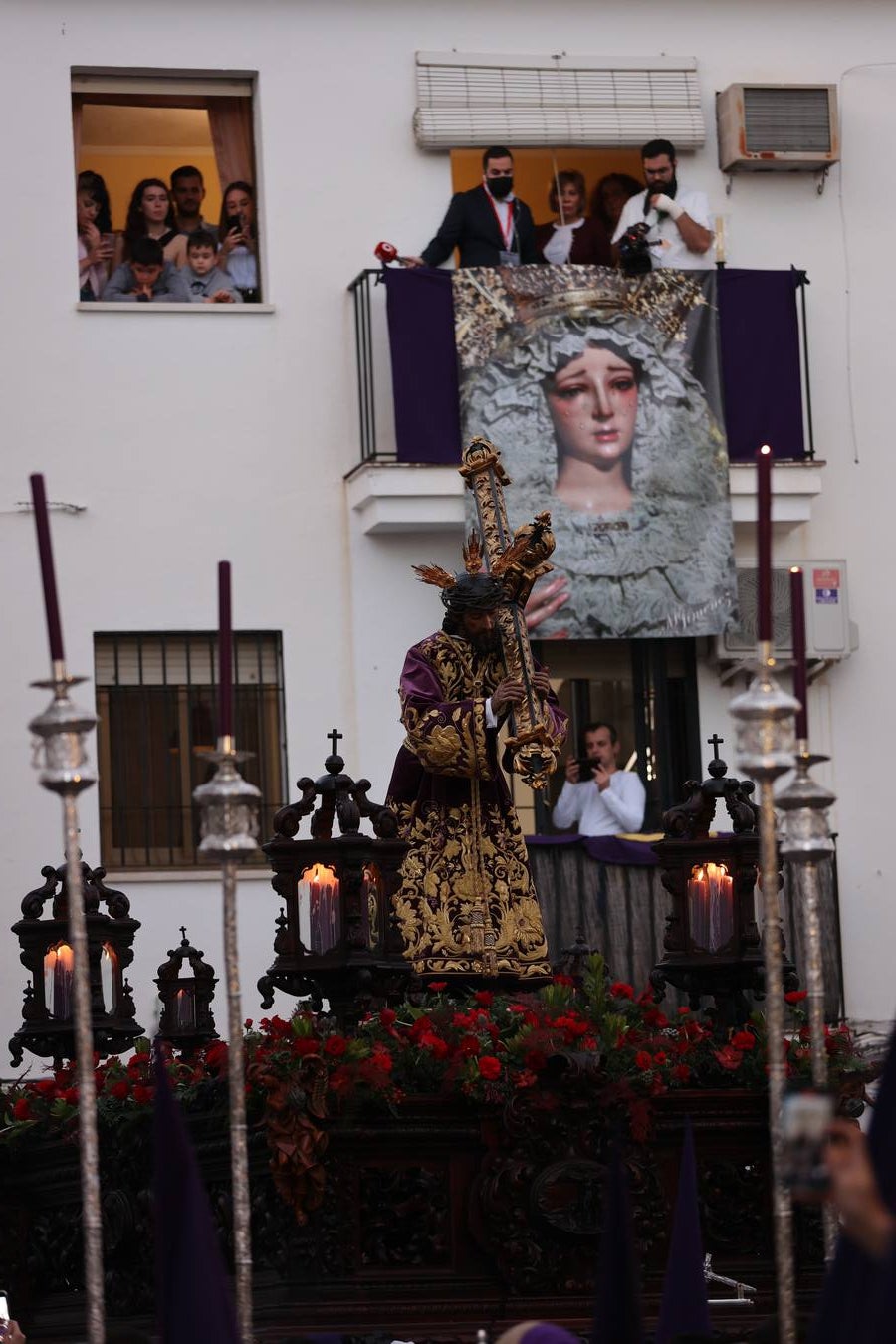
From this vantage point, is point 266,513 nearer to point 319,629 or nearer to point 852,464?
point 319,629

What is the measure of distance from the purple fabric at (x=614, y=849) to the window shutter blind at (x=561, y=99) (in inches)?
175

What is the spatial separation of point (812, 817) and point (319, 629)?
11.5 m

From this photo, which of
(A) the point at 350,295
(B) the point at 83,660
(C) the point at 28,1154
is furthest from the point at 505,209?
(C) the point at 28,1154

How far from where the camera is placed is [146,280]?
17188 millimetres

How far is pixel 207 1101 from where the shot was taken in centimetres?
914

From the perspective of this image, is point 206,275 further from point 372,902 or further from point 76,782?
point 76,782

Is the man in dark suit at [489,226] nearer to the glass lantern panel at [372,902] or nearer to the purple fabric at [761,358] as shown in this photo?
the purple fabric at [761,358]

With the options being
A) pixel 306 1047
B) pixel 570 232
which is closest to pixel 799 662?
pixel 306 1047

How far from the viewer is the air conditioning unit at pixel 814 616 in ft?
56.2

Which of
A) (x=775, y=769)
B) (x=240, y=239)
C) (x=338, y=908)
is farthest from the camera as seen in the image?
(x=240, y=239)

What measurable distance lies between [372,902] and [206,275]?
8372 millimetres

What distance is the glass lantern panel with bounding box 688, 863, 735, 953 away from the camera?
9.89m

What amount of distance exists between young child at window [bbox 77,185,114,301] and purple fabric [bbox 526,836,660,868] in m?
4.36

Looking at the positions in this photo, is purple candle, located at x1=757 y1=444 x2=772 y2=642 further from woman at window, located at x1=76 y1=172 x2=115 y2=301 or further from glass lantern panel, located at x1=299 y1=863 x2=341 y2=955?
woman at window, located at x1=76 y1=172 x2=115 y2=301
